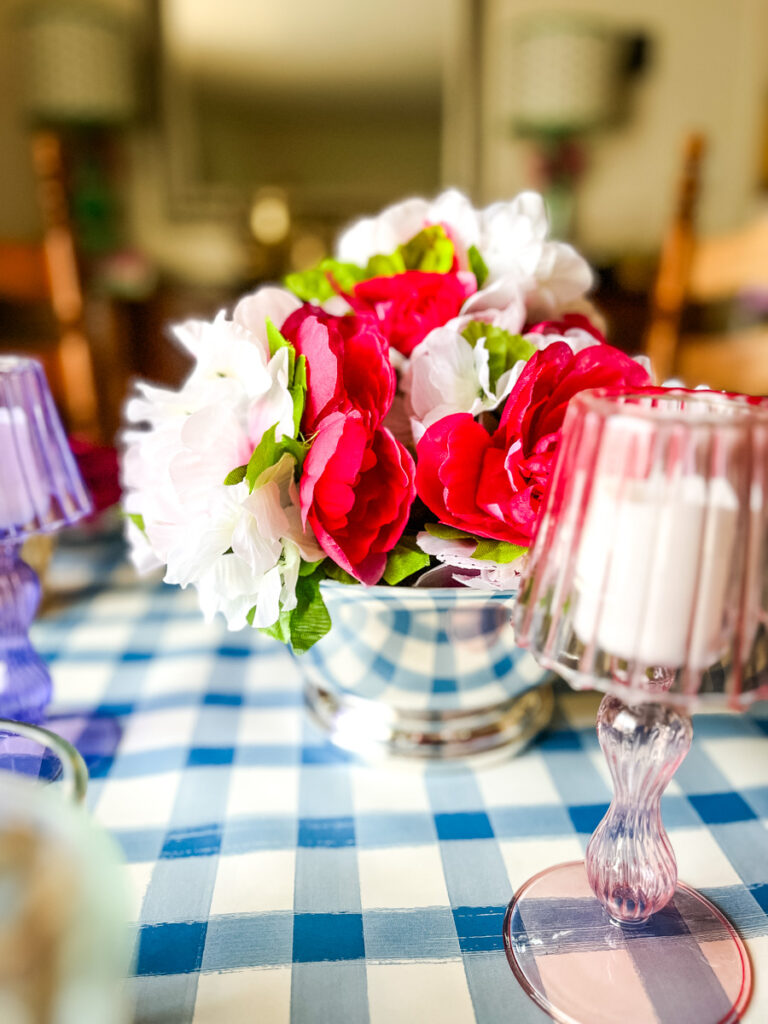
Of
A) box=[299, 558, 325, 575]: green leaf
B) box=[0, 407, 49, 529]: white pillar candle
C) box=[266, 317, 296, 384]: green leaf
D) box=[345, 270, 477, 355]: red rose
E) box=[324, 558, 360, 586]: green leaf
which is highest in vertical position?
box=[345, 270, 477, 355]: red rose

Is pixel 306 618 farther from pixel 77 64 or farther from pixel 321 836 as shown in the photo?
pixel 77 64

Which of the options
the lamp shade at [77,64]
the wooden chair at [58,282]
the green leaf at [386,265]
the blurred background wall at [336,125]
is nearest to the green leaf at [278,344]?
the green leaf at [386,265]

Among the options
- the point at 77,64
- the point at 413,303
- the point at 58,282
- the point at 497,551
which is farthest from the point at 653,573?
the point at 77,64

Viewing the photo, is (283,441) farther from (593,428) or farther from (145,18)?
(145,18)

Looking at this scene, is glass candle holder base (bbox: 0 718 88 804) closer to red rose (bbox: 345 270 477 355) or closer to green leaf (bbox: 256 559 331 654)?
green leaf (bbox: 256 559 331 654)

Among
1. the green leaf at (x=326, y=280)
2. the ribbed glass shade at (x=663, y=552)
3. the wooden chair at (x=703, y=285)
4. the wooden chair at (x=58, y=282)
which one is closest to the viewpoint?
the ribbed glass shade at (x=663, y=552)

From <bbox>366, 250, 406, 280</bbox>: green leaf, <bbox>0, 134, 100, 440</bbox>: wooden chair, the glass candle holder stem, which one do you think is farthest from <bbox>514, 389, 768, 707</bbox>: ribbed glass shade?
<bbox>0, 134, 100, 440</bbox>: wooden chair

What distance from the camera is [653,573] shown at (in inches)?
9.7

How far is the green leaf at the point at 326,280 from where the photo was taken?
45cm

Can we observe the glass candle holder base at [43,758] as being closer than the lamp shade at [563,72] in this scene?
Yes

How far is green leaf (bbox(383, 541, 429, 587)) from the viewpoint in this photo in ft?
1.17

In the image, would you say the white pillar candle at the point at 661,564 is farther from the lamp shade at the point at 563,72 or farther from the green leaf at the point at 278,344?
the lamp shade at the point at 563,72

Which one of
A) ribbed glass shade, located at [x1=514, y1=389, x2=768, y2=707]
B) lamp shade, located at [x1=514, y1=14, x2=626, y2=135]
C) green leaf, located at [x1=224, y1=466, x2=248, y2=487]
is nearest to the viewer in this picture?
ribbed glass shade, located at [x1=514, y1=389, x2=768, y2=707]

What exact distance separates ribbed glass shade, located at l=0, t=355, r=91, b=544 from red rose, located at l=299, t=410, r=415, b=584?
16cm
